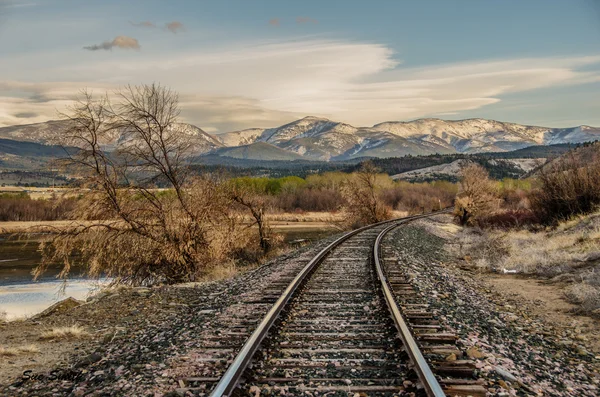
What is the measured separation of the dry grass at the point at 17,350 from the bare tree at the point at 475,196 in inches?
1355

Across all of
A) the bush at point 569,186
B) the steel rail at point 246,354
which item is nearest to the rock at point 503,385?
the steel rail at point 246,354

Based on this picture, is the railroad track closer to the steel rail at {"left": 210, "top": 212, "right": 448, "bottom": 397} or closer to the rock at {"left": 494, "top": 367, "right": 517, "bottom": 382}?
the steel rail at {"left": 210, "top": 212, "right": 448, "bottom": 397}

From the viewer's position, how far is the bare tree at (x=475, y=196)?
38.1m

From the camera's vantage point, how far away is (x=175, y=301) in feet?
33.9

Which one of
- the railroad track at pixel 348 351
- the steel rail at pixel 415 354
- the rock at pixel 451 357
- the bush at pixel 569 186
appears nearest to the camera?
the steel rail at pixel 415 354

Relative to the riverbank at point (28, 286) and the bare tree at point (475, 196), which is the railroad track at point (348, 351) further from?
the bare tree at point (475, 196)

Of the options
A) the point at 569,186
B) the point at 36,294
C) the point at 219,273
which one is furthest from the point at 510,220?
the point at 36,294

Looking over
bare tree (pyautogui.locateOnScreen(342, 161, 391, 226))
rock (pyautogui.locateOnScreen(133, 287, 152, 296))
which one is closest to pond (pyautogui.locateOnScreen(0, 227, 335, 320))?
rock (pyautogui.locateOnScreen(133, 287, 152, 296))

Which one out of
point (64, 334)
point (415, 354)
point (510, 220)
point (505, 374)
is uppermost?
point (415, 354)

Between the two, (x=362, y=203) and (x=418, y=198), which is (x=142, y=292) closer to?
(x=362, y=203)

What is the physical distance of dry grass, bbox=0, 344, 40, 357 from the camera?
23.6 feet

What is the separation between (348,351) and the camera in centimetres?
590

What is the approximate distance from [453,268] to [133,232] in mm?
10822

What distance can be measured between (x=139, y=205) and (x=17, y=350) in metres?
10.2
